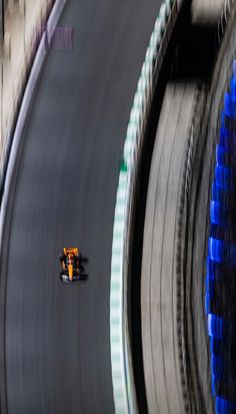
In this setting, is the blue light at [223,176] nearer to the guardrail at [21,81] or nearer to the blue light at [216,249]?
the blue light at [216,249]

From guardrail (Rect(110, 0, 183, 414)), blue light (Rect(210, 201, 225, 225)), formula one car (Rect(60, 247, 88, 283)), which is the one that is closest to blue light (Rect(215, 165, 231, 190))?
blue light (Rect(210, 201, 225, 225))

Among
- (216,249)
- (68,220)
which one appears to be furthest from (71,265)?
(216,249)

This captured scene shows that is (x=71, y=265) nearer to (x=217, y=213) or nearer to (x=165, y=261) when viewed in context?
(x=165, y=261)

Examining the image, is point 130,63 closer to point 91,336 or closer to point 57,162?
point 57,162

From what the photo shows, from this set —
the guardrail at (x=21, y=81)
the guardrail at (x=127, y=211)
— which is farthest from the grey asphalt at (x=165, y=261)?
the guardrail at (x=21, y=81)

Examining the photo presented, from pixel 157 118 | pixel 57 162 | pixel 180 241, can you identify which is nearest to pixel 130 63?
pixel 157 118
